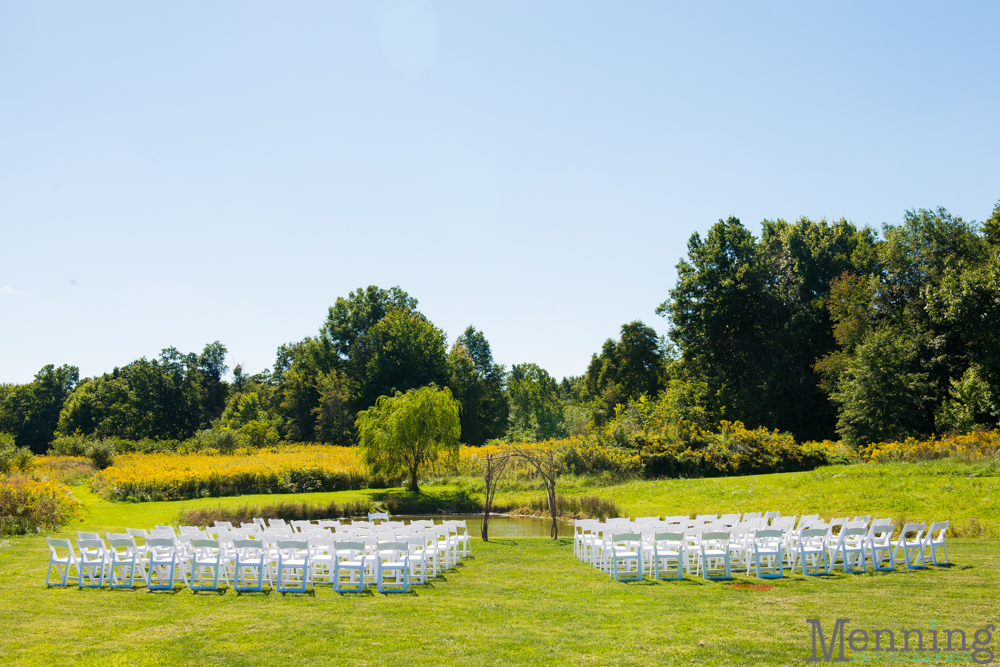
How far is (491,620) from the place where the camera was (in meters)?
9.24

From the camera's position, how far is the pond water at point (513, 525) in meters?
23.7

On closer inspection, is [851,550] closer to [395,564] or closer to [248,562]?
[395,564]

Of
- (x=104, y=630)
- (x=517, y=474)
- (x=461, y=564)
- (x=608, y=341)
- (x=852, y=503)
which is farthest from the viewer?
(x=608, y=341)

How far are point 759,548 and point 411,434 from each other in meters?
23.2

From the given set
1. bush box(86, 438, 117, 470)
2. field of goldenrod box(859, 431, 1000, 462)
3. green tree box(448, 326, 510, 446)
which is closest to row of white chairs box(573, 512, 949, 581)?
field of goldenrod box(859, 431, 1000, 462)

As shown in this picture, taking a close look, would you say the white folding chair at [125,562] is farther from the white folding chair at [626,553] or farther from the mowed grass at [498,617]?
the white folding chair at [626,553]

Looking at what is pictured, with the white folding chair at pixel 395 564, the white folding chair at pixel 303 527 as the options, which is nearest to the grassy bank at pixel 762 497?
the white folding chair at pixel 303 527

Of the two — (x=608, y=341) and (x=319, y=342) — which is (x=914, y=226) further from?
(x=319, y=342)

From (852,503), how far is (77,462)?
142ft

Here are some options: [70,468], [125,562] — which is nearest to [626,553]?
[125,562]

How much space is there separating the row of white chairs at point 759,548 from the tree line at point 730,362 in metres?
21.8

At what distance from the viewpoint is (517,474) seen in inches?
1460

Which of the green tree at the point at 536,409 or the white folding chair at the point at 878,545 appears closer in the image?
the white folding chair at the point at 878,545

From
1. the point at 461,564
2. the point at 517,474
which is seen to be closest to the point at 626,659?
the point at 461,564
